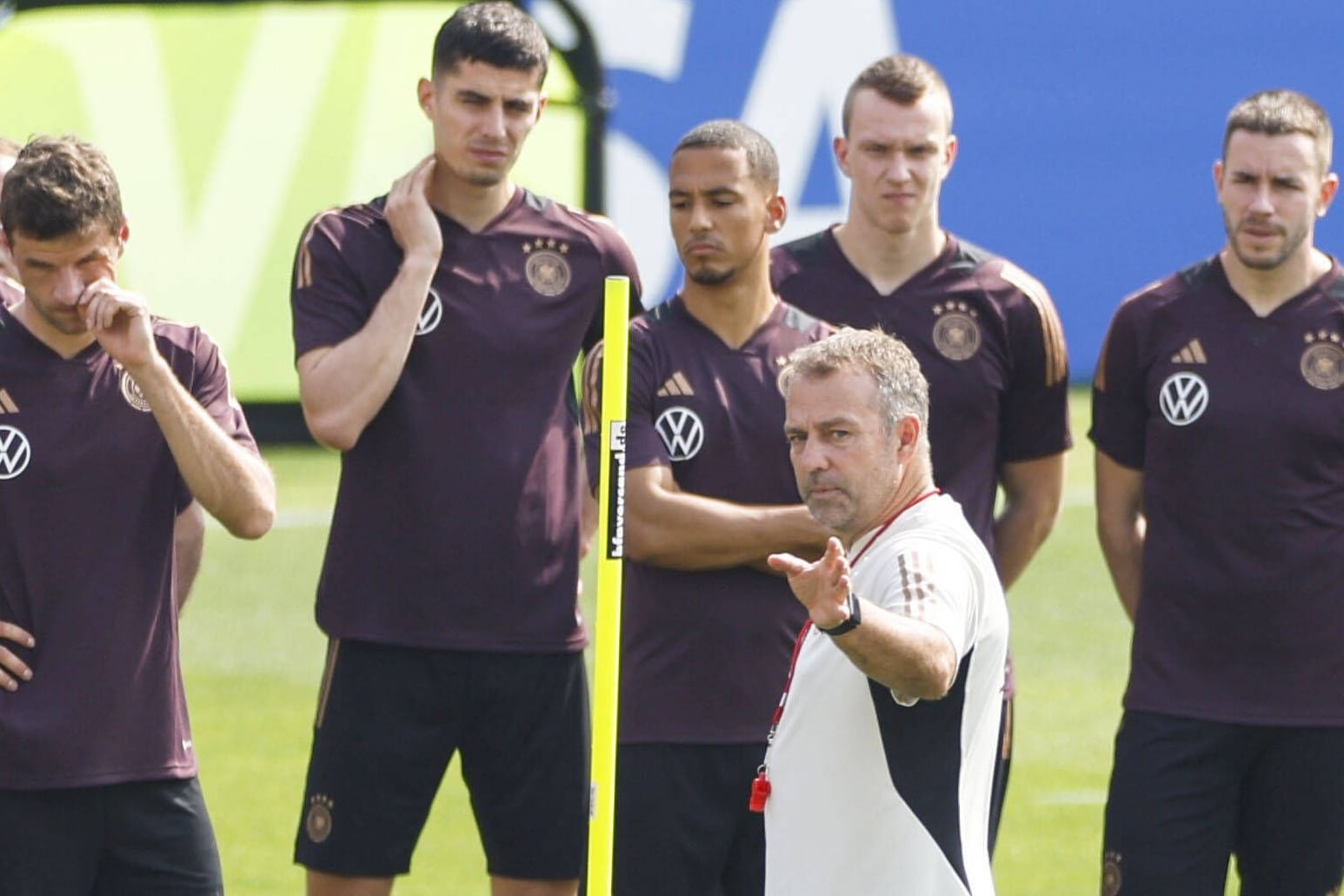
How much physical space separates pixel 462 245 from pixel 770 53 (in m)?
8.44

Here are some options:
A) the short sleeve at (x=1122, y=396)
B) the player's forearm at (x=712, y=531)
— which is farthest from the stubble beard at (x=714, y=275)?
the short sleeve at (x=1122, y=396)

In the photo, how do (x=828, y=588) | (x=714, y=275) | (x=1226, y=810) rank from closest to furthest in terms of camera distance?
1. (x=828, y=588)
2. (x=714, y=275)
3. (x=1226, y=810)

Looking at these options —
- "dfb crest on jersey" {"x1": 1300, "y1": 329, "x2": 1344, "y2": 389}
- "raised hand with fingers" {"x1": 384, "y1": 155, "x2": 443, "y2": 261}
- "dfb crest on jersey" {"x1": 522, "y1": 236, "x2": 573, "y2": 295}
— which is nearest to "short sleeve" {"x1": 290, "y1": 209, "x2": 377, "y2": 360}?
"raised hand with fingers" {"x1": 384, "y1": 155, "x2": 443, "y2": 261}

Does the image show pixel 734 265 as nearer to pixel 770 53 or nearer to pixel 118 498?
pixel 118 498

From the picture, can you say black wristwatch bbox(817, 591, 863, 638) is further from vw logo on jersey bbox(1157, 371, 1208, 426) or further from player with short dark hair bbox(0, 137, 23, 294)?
vw logo on jersey bbox(1157, 371, 1208, 426)

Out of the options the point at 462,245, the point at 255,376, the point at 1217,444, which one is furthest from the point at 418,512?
the point at 255,376

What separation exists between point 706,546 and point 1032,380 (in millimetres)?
1066

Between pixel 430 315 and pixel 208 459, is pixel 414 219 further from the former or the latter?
pixel 208 459

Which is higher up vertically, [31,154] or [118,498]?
[31,154]

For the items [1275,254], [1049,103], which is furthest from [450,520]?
[1049,103]

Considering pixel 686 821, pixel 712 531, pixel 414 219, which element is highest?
pixel 414 219

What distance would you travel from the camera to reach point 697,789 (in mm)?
5500

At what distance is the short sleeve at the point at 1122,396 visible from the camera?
6043 mm

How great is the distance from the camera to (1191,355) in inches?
233
